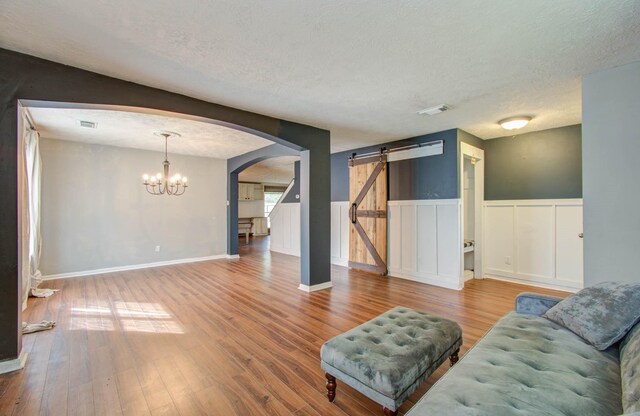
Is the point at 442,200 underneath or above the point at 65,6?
underneath

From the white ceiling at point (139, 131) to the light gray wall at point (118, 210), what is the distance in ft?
1.26

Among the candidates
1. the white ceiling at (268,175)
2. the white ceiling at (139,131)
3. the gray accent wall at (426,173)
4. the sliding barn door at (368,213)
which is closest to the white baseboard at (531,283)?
the gray accent wall at (426,173)

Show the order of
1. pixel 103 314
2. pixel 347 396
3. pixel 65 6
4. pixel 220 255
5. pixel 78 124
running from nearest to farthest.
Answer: pixel 65 6 → pixel 347 396 → pixel 103 314 → pixel 78 124 → pixel 220 255

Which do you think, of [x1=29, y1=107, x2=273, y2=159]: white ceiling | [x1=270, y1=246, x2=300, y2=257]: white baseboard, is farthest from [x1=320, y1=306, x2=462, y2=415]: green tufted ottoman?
[x1=270, y1=246, x2=300, y2=257]: white baseboard

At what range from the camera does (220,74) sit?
2.57 m

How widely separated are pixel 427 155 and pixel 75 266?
6899mm

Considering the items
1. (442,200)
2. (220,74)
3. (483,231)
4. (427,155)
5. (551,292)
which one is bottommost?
(551,292)

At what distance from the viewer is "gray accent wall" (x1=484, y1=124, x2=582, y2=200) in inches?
166

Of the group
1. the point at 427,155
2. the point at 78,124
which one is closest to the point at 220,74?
the point at 78,124

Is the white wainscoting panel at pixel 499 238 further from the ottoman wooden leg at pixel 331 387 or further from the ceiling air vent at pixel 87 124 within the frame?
the ceiling air vent at pixel 87 124

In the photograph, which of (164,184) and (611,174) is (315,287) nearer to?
(611,174)

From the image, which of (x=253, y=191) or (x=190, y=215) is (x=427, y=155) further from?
(x=253, y=191)

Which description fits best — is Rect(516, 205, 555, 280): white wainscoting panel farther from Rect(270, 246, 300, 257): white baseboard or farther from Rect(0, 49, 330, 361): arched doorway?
Rect(270, 246, 300, 257): white baseboard

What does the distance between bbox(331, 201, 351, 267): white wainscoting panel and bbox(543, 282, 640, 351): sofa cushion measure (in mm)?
4354
